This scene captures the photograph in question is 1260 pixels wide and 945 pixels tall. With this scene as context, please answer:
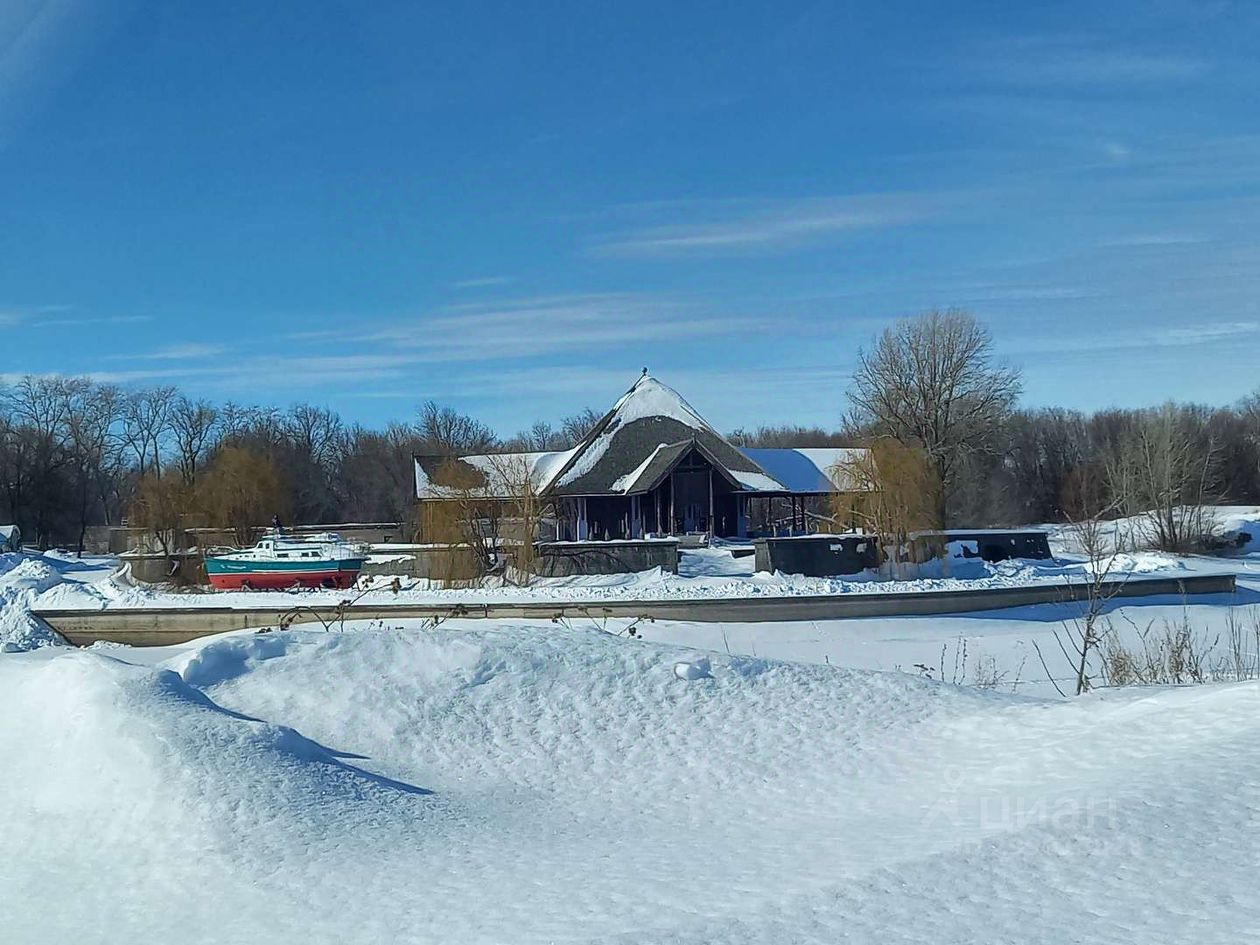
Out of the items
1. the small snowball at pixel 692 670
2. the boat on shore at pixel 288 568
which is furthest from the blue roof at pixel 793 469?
the small snowball at pixel 692 670

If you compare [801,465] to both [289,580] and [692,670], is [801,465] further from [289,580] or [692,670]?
[692,670]

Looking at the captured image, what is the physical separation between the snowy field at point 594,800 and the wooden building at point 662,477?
93.5 feet

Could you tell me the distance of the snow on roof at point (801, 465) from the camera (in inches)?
1666

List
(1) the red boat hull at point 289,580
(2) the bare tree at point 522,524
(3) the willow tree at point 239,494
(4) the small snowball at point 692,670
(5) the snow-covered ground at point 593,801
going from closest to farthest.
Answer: (5) the snow-covered ground at point 593,801 < (4) the small snowball at point 692,670 < (2) the bare tree at point 522,524 < (1) the red boat hull at point 289,580 < (3) the willow tree at point 239,494

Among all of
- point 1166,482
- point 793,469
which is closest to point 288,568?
point 793,469

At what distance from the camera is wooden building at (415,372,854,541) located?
4109 cm

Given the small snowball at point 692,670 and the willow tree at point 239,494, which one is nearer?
the small snowball at point 692,670

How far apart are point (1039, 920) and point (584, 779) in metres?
4.27

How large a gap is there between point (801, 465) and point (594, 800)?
36.5 metres

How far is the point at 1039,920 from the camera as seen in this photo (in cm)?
525

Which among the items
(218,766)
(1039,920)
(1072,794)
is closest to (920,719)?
(1072,794)

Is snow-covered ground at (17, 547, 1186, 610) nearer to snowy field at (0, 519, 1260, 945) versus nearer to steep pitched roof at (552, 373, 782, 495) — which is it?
steep pitched roof at (552, 373, 782, 495)

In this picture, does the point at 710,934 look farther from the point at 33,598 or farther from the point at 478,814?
the point at 33,598

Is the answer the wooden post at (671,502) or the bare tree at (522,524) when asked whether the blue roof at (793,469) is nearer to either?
the wooden post at (671,502)
